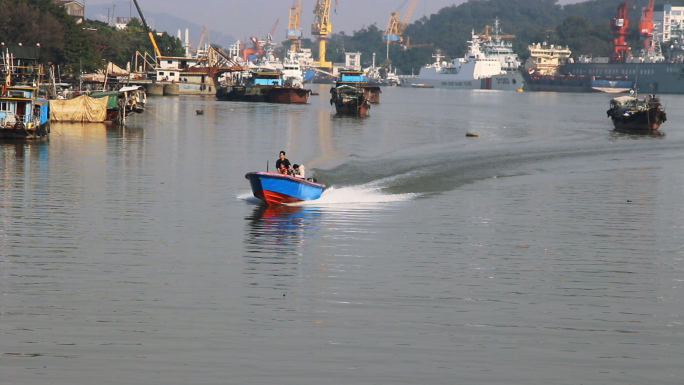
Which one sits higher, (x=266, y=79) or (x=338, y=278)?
(x=266, y=79)

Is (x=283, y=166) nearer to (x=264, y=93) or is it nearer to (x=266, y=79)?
(x=264, y=93)

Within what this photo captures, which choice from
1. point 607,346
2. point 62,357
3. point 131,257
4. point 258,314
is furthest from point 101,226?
point 607,346

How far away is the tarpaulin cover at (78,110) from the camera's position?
84688 mm

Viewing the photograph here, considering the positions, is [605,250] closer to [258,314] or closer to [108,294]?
[258,314]

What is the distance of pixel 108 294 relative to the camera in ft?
68.2

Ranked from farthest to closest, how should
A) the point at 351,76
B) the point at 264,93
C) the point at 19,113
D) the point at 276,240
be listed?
the point at 351,76 < the point at 264,93 < the point at 19,113 < the point at 276,240

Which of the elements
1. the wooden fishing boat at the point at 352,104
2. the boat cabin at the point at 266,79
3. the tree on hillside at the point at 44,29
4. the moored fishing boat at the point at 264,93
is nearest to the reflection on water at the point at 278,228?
the wooden fishing boat at the point at 352,104

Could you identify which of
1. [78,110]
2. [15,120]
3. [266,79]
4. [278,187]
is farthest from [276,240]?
[266,79]

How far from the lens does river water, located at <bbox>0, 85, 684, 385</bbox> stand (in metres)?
16.3

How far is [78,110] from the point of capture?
8475cm

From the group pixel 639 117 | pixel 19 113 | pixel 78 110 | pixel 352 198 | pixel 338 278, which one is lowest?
pixel 338 278

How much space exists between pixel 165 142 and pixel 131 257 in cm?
4488

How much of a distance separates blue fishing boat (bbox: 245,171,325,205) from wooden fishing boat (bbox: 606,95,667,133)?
2702 inches

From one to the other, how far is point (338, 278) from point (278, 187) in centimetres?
1375
